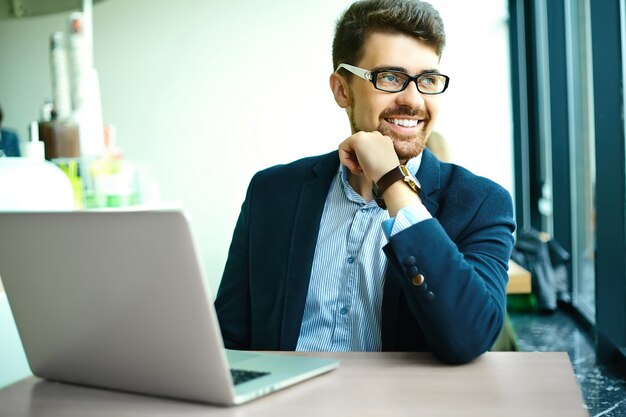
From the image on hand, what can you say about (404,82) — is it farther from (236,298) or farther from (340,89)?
(236,298)

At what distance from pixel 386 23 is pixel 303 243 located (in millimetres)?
452

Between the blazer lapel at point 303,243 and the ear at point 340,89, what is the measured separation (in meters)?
0.13

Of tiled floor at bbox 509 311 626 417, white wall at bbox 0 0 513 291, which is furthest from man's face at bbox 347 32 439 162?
white wall at bbox 0 0 513 291

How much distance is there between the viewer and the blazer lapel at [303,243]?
4.91ft

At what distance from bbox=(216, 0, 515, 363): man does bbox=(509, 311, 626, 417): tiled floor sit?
2.26 ft

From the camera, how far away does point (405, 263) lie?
1.23 metres

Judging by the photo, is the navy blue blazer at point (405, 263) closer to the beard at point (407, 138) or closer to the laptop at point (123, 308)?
the beard at point (407, 138)

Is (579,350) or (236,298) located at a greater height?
(236,298)

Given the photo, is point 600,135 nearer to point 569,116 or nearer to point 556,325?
point 556,325

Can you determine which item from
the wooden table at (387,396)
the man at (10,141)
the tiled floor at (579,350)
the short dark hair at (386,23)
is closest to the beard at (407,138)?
the short dark hair at (386,23)

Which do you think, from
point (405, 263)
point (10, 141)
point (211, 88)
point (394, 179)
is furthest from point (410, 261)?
point (211, 88)

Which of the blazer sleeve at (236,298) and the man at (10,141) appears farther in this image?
the man at (10,141)

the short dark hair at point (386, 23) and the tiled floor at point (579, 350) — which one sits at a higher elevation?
the short dark hair at point (386, 23)

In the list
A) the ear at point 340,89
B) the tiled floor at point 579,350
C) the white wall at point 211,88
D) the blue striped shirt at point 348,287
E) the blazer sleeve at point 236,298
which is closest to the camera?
the blue striped shirt at point 348,287
